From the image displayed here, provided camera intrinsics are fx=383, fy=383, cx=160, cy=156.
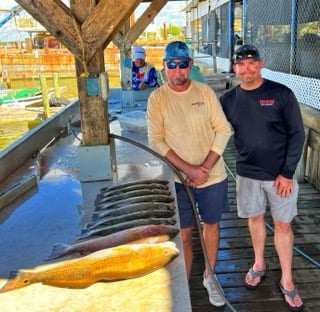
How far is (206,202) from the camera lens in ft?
8.33

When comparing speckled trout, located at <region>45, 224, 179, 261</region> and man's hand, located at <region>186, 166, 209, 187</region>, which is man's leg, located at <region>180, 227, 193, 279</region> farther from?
speckled trout, located at <region>45, 224, 179, 261</region>

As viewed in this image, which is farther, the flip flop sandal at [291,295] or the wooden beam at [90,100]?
the wooden beam at [90,100]

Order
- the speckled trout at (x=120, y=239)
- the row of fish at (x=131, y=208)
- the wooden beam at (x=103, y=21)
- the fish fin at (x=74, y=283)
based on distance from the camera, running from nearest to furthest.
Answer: the fish fin at (x=74, y=283), the speckled trout at (x=120, y=239), the row of fish at (x=131, y=208), the wooden beam at (x=103, y=21)

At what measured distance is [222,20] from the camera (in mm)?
12484

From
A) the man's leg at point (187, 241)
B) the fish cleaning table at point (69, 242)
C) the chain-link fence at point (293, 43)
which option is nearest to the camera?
the fish cleaning table at point (69, 242)

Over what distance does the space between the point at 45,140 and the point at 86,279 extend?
3.86 metres

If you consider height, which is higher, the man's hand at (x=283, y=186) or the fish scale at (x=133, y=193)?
the man's hand at (x=283, y=186)

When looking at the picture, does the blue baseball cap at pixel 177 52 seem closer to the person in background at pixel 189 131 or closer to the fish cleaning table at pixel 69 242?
the person in background at pixel 189 131

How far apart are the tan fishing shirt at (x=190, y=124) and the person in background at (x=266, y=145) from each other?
0.16 meters

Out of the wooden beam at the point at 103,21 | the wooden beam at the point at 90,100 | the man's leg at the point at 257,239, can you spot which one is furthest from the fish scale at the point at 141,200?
the wooden beam at the point at 103,21

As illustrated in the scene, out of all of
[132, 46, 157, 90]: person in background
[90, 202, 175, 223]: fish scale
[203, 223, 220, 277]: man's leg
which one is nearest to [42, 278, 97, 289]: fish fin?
[90, 202, 175, 223]: fish scale

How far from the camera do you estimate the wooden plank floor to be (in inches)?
104

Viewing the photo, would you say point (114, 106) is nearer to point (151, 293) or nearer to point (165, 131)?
point (165, 131)

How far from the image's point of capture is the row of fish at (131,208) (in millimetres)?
2178
